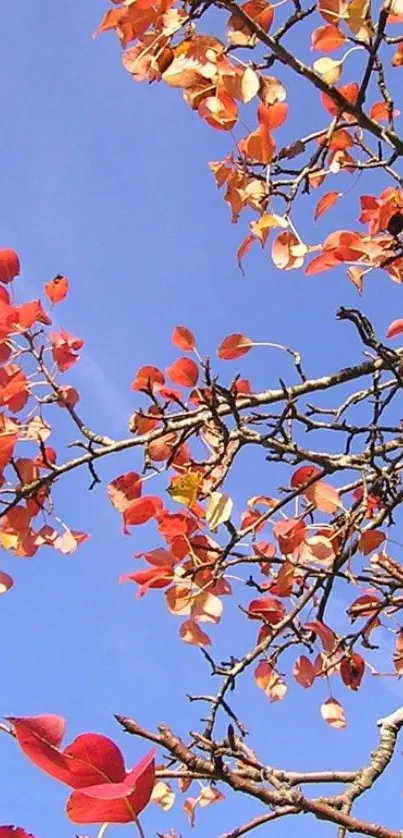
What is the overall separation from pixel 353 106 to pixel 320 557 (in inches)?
32.8

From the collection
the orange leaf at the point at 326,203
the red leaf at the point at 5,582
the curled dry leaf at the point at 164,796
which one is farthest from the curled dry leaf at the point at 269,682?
the orange leaf at the point at 326,203

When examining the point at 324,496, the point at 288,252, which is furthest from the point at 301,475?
the point at 288,252

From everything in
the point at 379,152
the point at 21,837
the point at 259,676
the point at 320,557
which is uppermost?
the point at 379,152

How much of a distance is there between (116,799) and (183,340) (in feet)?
4.05

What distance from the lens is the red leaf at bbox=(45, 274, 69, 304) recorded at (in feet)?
6.30

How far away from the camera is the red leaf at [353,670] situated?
1743 mm

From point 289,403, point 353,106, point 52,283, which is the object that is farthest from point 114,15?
point 289,403

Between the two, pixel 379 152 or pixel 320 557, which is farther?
pixel 379 152

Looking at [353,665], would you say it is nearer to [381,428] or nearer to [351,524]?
[351,524]

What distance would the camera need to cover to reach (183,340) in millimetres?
1750

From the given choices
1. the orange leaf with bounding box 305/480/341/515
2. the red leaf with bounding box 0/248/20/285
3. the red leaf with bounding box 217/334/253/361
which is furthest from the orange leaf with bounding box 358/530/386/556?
the red leaf with bounding box 0/248/20/285

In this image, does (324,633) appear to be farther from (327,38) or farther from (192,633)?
(327,38)

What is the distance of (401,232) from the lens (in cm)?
169

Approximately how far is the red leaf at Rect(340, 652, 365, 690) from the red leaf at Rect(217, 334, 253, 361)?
66 cm
